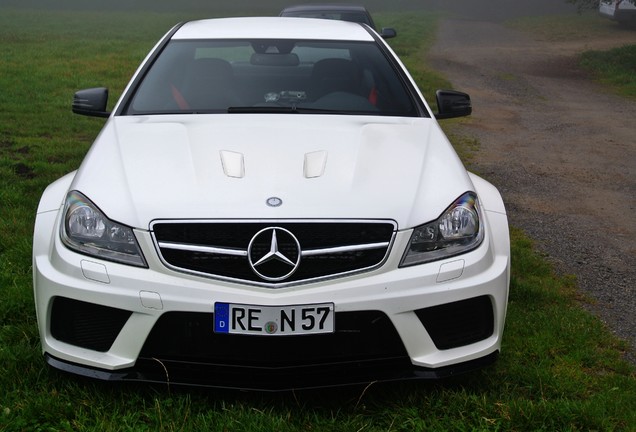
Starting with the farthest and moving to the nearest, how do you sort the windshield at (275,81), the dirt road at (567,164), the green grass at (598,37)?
1. the green grass at (598,37)
2. the dirt road at (567,164)
3. the windshield at (275,81)

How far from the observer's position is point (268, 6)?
62.6 meters

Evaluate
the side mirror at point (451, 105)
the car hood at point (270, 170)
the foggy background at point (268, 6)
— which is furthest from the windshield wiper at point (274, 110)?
the foggy background at point (268, 6)

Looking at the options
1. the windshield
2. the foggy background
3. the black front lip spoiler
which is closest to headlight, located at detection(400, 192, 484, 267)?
the black front lip spoiler

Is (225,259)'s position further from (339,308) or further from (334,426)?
(334,426)

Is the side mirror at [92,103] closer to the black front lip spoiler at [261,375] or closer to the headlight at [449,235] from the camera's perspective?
the black front lip spoiler at [261,375]

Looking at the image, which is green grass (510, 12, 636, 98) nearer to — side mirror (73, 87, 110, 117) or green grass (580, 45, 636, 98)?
green grass (580, 45, 636, 98)

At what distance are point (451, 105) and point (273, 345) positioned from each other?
2316 mm

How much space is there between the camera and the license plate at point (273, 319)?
3020 mm

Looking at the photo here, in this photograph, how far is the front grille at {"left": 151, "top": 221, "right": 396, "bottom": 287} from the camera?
3082 mm

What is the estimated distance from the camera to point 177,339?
3.13m

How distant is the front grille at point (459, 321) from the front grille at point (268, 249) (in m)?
0.29

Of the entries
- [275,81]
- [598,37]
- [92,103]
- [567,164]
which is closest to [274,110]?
[275,81]

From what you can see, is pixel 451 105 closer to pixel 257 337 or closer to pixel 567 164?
pixel 257 337

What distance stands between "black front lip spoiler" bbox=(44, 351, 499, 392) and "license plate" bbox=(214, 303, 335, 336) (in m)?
0.19
